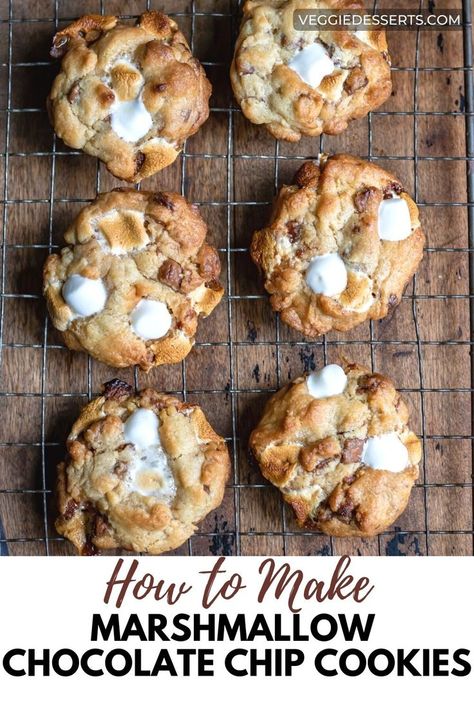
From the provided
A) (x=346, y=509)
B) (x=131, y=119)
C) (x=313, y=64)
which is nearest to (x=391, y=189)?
(x=313, y=64)

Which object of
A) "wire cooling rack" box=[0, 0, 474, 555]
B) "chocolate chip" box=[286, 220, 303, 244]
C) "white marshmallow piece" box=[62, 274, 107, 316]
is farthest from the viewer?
"wire cooling rack" box=[0, 0, 474, 555]

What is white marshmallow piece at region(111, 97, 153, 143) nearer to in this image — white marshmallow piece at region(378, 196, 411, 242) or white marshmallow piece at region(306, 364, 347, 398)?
white marshmallow piece at region(378, 196, 411, 242)

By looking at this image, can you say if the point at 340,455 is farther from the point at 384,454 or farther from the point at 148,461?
the point at 148,461

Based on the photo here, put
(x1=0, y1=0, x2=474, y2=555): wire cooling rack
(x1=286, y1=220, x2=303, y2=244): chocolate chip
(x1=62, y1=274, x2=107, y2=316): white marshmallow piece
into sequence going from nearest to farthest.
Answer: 1. (x1=62, y1=274, x2=107, y2=316): white marshmallow piece
2. (x1=286, y1=220, x2=303, y2=244): chocolate chip
3. (x1=0, y1=0, x2=474, y2=555): wire cooling rack

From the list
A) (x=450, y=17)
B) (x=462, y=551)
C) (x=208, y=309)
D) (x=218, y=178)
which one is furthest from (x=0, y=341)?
(x=450, y=17)

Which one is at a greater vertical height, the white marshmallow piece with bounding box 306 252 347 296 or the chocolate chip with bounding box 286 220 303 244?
the chocolate chip with bounding box 286 220 303 244

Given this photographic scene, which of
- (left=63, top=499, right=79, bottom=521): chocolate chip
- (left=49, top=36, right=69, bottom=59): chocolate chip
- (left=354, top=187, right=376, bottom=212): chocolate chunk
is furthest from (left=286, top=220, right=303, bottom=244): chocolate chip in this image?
(left=63, top=499, right=79, bottom=521): chocolate chip

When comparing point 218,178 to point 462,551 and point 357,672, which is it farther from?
point 357,672

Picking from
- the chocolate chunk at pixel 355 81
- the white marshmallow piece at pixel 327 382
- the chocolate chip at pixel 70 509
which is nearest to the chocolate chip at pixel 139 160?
the chocolate chunk at pixel 355 81
